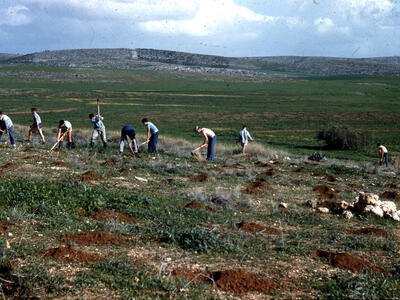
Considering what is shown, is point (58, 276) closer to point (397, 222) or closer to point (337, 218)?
point (337, 218)

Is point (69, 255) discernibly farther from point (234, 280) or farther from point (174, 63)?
point (174, 63)

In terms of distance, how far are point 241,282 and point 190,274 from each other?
26.1 inches

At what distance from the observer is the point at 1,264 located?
514 centimetres

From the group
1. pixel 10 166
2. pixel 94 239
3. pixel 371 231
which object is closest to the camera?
pixel 94 239

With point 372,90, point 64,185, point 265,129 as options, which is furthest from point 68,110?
point 372,90

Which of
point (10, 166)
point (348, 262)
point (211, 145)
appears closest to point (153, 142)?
point (211, 145)

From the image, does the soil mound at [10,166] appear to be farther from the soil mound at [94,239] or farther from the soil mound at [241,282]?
the soil mound at [241,282]

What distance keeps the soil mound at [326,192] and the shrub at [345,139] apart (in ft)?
65.1

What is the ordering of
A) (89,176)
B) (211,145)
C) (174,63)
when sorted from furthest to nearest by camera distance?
(174,63), (211,145), (89,176)

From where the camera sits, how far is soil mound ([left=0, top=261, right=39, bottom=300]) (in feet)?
15.3

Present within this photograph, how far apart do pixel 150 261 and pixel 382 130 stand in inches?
1651

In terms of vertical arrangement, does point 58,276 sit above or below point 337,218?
above

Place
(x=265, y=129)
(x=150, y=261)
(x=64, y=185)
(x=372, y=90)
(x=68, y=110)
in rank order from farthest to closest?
1. (x=372, y=90)
2. (x=68, y=110)
3. (x=265, y=129)
4. (x=64, y=185)
5. (x=150, y=261)

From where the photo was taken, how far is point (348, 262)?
6242mm
